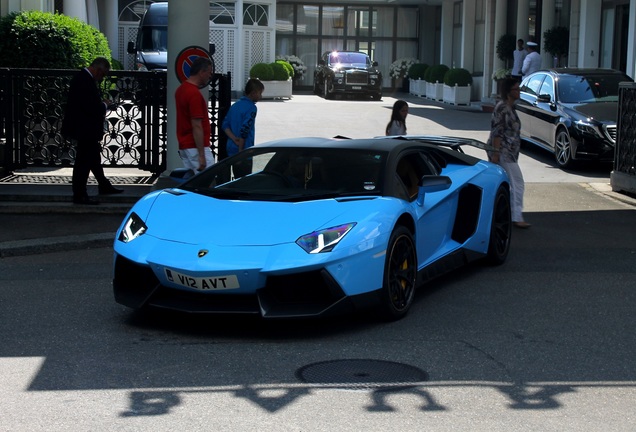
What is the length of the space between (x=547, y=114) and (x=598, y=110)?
1.06 metres

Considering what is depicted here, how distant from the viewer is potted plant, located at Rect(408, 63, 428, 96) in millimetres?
41966

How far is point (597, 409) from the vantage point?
5.61 meters

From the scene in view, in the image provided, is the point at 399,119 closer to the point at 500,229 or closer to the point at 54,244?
the point at 500,229

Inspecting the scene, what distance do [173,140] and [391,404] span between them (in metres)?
7.93

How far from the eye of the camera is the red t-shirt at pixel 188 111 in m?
10.4

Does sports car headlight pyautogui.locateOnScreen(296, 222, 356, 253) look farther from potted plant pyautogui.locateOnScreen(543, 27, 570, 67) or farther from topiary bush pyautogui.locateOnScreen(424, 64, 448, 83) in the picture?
topiary bush pyautogui.locateOnScreen(424, 64, 448, 83)

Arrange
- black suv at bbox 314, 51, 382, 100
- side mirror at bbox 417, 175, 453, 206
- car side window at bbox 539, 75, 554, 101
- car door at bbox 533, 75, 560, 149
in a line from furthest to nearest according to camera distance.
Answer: black suv at bbox 314, 51, 382, 100
car side window at bbox 539, 75, 554, 101
car door at bbox 533, 75, 560, 149
side mirror at bbox 417, 175, 453, 206

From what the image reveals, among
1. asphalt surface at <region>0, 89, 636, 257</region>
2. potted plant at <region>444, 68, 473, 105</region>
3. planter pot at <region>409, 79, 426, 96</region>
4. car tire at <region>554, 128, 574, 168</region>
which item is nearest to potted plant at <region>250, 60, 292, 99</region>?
potted plant at <region>444, 68, 473, 105</region>

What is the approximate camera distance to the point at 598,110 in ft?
58.4

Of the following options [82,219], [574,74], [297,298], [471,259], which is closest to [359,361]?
[297,298]

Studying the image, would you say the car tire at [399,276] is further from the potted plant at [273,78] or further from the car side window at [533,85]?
the potted plant at [273,78]

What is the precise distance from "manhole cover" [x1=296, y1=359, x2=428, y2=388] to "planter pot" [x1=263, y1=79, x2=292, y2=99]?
30772 millimetres

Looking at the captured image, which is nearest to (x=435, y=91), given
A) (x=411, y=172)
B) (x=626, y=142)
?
(x=626, y=142)

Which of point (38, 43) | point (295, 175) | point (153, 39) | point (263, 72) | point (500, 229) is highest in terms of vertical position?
point (153, 39)
